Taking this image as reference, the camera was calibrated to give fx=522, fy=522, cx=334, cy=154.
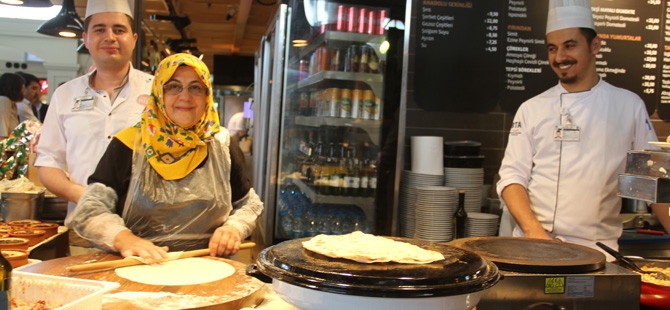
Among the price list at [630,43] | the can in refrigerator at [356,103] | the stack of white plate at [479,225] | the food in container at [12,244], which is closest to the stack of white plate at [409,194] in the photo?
the stack of white plate at [479,225]

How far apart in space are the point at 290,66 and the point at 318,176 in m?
0.87

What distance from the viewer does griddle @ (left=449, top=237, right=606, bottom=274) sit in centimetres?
136

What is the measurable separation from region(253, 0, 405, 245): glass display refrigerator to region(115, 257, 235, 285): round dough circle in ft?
6.70

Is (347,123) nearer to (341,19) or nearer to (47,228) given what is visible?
(341,19)

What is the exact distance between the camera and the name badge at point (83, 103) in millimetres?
2740

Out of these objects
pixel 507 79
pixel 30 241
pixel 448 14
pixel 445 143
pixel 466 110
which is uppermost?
pixel 448 14

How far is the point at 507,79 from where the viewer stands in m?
4.31

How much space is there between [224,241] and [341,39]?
7.32 feet

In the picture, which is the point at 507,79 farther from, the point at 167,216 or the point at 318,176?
the point at 167,216

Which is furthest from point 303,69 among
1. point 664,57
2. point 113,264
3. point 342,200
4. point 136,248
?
point 664,57

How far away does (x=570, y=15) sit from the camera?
2572 mm

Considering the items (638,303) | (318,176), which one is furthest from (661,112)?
(638,303)

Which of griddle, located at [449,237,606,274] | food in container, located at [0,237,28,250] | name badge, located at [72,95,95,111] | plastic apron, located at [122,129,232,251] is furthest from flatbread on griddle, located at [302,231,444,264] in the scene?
name badge, located at [72,95,95,111]

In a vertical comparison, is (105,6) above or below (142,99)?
above
